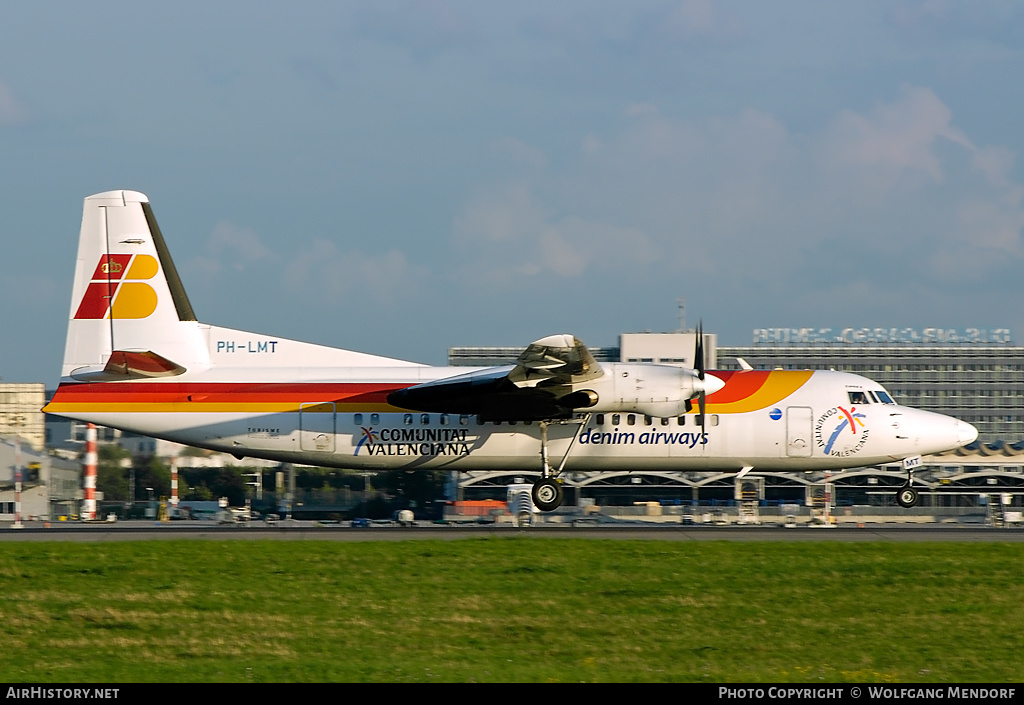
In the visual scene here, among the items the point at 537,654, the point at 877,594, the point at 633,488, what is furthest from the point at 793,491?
the point at 537,654

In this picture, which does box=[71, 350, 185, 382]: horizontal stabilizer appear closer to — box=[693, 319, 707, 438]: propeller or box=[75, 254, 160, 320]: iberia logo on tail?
box=[75, 254, 160, 320]: iberia logo on tail

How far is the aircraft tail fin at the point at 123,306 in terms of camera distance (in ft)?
71.6

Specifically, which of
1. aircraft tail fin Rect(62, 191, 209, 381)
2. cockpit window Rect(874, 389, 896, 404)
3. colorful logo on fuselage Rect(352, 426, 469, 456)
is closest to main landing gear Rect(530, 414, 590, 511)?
colorful logo on fuselage Rect(352, 426, 469, 456)

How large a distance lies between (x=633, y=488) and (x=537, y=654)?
38628 mm

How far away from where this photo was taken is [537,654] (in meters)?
11.3

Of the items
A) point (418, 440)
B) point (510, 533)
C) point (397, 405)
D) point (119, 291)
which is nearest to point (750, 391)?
point (510, 533)

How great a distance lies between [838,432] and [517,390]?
6.95m

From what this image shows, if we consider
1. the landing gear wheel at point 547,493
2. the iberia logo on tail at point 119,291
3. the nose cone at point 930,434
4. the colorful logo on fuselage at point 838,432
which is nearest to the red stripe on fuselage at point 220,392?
the iberia logo on tail at point 119,291

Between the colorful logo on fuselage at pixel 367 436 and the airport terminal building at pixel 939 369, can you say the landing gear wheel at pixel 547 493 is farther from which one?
the airport terminal building at pixel 939 369

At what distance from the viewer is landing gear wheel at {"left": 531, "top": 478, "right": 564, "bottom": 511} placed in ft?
Answer: 72.3

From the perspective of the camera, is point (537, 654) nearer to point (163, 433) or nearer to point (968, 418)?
point (163, 433)

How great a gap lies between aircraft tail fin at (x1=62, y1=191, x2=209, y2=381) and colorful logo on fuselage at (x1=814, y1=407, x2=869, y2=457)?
12900 millimetres

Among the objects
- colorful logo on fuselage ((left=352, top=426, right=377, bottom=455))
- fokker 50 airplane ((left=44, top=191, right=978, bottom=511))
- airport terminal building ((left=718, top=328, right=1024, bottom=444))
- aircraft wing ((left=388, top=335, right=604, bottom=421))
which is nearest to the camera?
aircraft wing ((left=388, top=335, right=604, bottom=421))

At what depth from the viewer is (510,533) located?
20.7 metres
